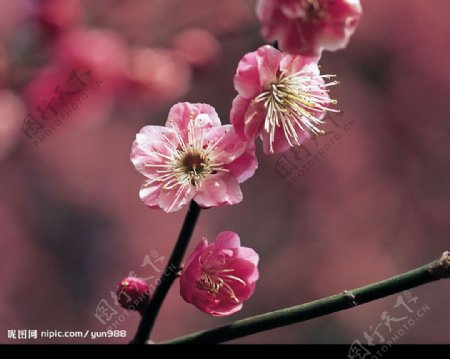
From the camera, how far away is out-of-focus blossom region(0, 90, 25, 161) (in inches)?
54.3

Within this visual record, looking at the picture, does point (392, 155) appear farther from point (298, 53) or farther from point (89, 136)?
point (298, 53)

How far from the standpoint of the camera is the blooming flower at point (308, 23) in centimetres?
53

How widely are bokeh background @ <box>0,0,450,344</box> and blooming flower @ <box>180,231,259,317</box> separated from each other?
1904mm

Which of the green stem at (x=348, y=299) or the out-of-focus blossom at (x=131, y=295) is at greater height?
the green stem at (x=348, y=299)

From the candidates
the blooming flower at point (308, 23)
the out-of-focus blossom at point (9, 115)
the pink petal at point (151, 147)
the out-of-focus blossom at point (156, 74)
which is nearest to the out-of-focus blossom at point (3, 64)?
the out-of-focus blossom at point (9, 115)

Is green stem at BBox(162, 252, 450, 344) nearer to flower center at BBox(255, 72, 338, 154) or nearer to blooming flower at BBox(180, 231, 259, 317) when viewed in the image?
blooming flower at BBox(180, 231, 259, 317)

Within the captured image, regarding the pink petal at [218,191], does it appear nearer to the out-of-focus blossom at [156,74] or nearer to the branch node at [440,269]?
the branch node at [440,269]

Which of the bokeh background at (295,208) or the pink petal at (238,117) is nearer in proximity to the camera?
the pink petal at (238,117)

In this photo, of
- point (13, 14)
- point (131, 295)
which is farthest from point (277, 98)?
point (13, 14)

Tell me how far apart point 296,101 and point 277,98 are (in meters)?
0.04

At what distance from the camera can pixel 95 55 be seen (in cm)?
153

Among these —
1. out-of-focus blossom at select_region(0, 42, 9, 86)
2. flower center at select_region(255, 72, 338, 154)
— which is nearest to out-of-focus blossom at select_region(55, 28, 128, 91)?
out-of-focus blossom at select_region(0, 42, 9, 86)
